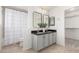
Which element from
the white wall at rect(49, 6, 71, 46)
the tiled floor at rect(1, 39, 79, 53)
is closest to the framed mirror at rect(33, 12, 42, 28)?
the white wall at rect(49, 6, 71, 46)

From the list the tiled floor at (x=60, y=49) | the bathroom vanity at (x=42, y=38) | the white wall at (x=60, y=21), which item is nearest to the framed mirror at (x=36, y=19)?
A: the bathroom vanity at (x=42, y=38)

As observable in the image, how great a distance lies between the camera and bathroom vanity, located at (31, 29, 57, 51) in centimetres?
151

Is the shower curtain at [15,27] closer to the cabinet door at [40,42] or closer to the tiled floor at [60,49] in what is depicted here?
the tiled floor at [60,49]

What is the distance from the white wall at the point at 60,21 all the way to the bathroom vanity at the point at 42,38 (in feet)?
0.31

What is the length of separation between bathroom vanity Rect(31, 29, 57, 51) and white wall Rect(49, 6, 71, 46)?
96 mm

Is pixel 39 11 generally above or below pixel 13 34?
above

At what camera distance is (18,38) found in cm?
149

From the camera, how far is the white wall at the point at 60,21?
153cm

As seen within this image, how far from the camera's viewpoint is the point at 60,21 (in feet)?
5.05

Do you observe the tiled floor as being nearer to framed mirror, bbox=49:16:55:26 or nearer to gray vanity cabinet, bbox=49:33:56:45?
gray vanity cabinet, bbox=49:33:56:45

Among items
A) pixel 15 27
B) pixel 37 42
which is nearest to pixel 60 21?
pixel 37 42
